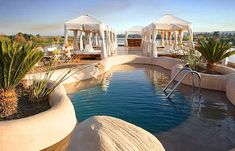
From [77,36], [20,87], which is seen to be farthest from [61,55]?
[20,87]

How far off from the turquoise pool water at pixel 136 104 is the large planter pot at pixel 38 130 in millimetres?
1253

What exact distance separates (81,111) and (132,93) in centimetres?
226

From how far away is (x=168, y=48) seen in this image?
1839cm

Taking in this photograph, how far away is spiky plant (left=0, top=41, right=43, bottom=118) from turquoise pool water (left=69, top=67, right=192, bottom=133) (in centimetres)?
168

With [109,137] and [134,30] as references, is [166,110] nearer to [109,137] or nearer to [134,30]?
[109,137]

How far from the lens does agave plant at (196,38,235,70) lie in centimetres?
969

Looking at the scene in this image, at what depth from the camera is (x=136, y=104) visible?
6895 millimetres

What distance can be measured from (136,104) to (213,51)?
182 inches

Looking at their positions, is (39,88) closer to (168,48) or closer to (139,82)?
(139,82)

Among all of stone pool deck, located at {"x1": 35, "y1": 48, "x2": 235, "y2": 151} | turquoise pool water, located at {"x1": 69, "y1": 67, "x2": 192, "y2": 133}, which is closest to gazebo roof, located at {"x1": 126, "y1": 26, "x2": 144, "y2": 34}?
turquoise pool water, located at {"x1": 69, "y1": 67, "x2": 192, "y2": 133}

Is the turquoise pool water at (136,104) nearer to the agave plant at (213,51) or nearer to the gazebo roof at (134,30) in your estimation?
Result: the agave plant at (213,51)

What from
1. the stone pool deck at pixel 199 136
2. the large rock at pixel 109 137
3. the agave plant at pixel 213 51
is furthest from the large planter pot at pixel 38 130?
the agave plant at pixel 213 51

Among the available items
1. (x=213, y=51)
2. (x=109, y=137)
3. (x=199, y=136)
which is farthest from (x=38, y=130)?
(x=213, y=51)

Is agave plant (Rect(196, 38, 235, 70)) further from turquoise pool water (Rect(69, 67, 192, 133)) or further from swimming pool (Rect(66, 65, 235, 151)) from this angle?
turquoise pool water (Rect(69, 67, 192, 133))
